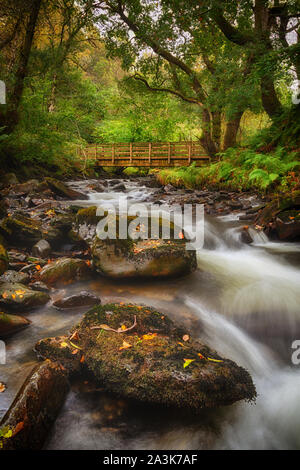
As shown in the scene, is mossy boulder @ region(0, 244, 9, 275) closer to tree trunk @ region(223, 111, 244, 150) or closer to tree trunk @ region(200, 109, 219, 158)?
tree trunk @ region(200, 109, 219, 158)

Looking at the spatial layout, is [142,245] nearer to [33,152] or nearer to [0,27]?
[33,152]

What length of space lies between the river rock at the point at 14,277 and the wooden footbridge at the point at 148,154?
44.9 ft

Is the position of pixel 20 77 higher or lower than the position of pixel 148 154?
higher

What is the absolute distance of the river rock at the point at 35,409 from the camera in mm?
1620

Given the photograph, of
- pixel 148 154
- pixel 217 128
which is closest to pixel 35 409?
pixel 217 128

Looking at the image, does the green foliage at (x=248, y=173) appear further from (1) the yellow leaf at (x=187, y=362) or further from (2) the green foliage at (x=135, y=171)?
(2) the green foliage at (x=135, y=171)

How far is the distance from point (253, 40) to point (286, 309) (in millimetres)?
9510

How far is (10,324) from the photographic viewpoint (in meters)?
2.89

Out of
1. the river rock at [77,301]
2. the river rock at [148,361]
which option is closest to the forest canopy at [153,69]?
the river rock at [77,301]

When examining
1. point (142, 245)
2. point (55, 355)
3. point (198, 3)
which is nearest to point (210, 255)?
point (142, 245)

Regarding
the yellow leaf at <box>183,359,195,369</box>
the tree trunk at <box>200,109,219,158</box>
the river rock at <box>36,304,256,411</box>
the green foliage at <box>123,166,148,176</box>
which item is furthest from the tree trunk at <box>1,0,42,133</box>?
the green foliage at <box>123,166,148,176</box>

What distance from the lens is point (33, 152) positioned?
368 inches

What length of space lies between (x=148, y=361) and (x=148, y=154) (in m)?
17.5

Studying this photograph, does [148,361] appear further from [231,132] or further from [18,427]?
[231,132]
